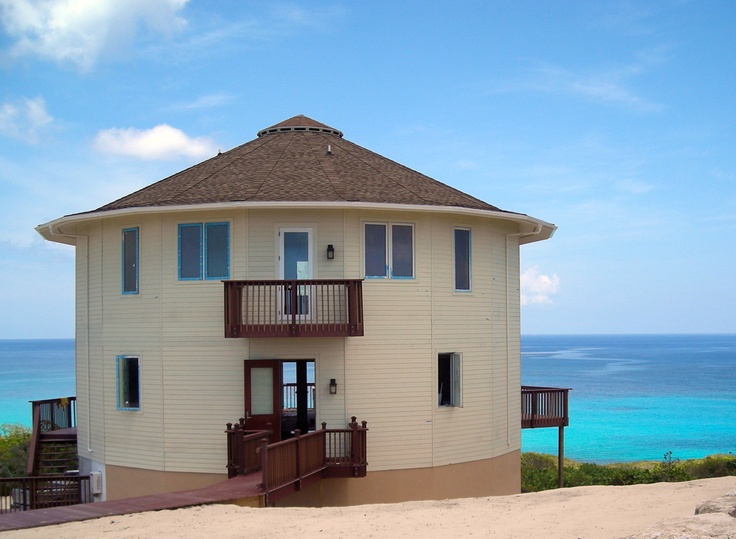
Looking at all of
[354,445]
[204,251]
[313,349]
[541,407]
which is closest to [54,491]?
[204,251]

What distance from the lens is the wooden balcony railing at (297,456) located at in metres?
15.7

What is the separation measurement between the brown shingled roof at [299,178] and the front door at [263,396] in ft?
11.9

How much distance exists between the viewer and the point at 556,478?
3017 centimetres

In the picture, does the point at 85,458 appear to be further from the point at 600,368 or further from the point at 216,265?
the point at 600,368

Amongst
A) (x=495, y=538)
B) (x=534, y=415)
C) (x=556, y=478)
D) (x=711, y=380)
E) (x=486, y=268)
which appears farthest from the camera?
(x=711, y=380)

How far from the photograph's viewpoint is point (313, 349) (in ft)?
61.7

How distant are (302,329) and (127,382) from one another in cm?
517

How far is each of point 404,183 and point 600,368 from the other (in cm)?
14789

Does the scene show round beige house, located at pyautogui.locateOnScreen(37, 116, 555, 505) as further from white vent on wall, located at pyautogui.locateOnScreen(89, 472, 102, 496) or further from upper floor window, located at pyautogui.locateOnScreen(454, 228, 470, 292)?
white vent on wall, located at pyautogui.locateOnScreen(89, 472, 102, 496)

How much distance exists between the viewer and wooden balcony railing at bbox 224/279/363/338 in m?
17.5

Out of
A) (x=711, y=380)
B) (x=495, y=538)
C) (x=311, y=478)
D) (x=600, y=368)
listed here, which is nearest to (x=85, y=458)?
(x=311, y=478)

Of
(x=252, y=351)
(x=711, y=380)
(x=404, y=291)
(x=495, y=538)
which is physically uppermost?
(x=404, y=291)

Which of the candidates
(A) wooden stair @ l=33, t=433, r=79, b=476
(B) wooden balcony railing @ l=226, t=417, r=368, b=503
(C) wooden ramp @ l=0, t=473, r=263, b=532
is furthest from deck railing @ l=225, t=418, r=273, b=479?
(A) wooden stair @ l=33, t=433, r=79, b=476

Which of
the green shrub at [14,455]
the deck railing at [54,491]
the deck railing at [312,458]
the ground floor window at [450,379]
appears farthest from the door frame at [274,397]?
the green shrub at [14,455]
